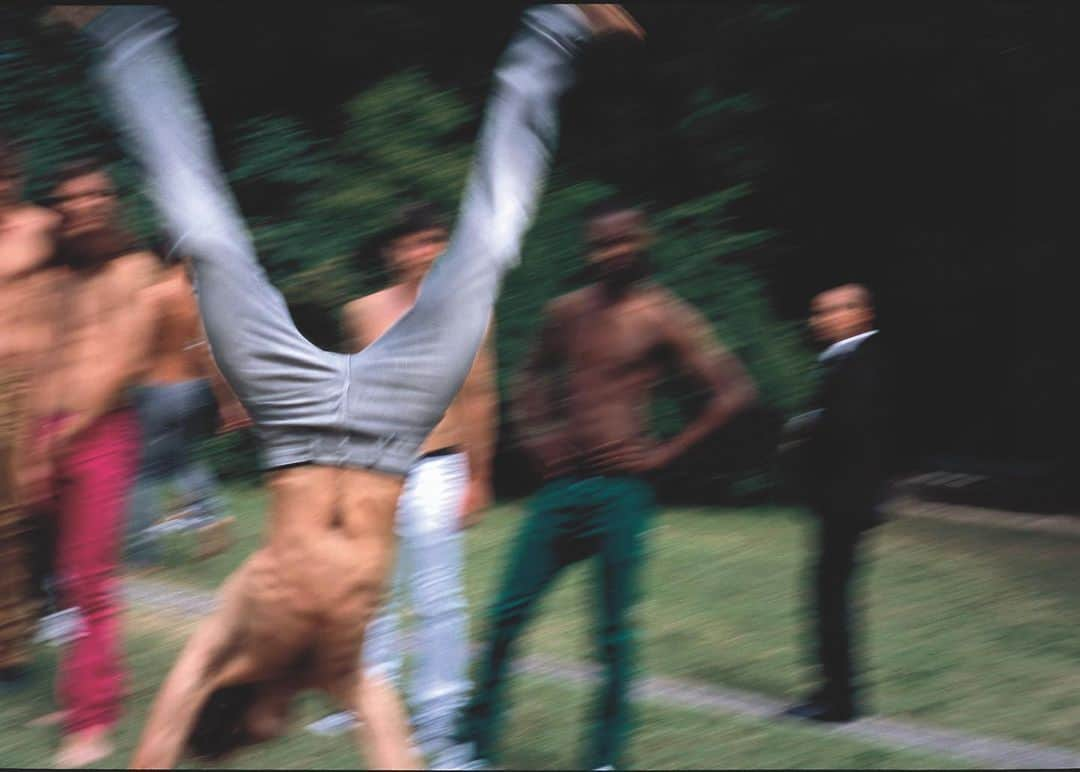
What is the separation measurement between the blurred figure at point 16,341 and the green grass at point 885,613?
1.85m

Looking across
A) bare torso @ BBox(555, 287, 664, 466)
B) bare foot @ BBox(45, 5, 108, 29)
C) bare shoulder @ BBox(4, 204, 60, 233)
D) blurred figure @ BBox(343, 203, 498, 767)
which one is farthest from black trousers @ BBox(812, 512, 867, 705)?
bare foot @ BBox(45, 5, 108, 29)

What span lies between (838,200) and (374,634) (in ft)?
27.4

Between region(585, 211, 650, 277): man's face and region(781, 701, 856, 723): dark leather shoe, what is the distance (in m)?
2.03

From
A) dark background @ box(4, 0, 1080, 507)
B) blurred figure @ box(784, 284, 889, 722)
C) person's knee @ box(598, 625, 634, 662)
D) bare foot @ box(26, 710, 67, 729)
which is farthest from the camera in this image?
dark background @ box(4, 0, 1080, 507)

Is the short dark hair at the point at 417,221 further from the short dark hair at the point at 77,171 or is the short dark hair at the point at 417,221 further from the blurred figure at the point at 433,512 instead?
the short dark hair at the point at 77,171

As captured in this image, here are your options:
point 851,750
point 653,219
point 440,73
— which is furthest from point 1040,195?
point 851,750

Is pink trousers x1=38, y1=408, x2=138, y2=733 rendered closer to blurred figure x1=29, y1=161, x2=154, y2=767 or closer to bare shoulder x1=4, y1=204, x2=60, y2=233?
blurred figure x1=29, y1=161, x2=154, y2=767

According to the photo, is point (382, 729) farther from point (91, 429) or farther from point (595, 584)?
point (91, 429)

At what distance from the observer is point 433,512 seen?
5.73m

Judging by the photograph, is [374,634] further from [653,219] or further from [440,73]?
[440,73]

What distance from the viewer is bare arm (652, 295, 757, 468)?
5.46 m

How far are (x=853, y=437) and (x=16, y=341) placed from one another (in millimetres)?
3199

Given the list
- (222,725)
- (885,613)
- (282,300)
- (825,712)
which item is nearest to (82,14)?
(282,300)

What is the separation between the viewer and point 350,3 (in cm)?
1419
